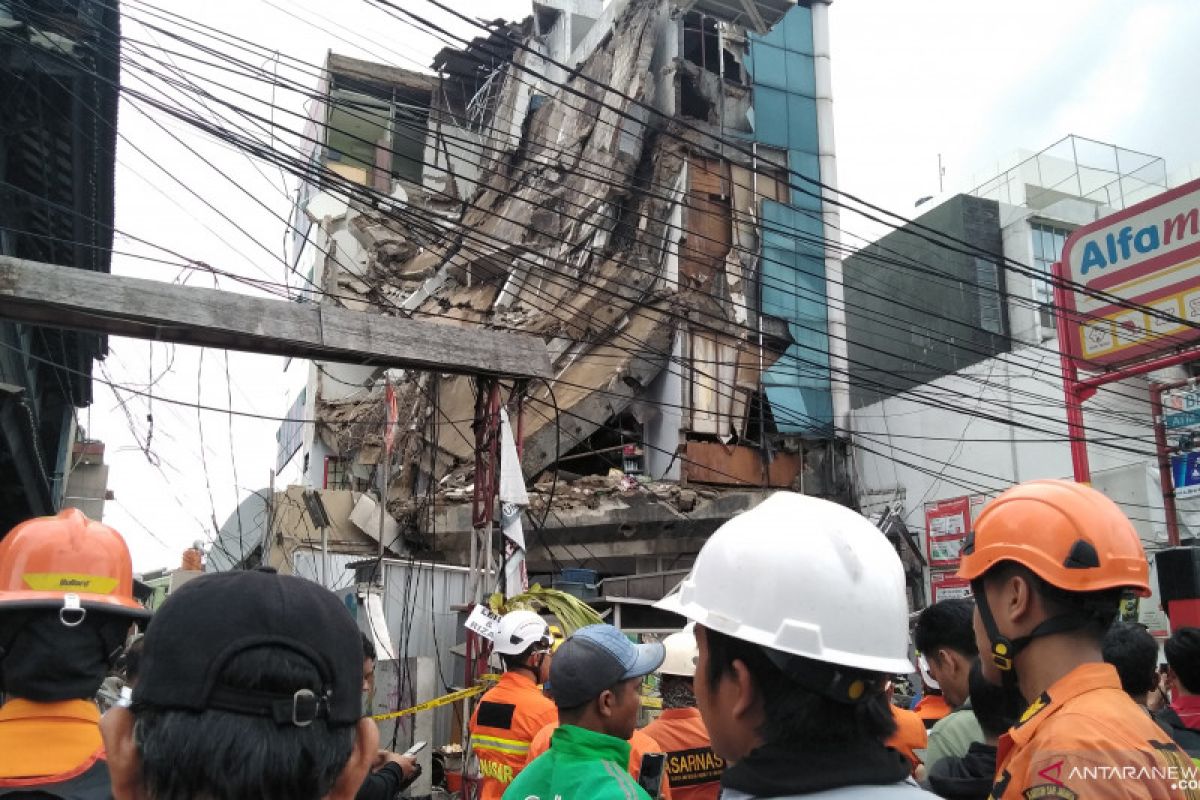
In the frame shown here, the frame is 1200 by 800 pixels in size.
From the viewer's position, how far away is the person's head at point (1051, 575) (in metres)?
2.15

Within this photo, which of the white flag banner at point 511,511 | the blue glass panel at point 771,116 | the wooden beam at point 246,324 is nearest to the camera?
the wooden beam at point 246,324

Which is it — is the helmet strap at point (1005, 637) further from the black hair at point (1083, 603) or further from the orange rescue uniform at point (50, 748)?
the orange rescue uniform at point (50, 748)

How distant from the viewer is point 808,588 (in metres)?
1.70

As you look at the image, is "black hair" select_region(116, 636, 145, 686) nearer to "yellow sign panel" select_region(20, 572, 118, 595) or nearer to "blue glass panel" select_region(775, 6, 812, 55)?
"yellow sign panel" select_region(20, 572, 118, 595)

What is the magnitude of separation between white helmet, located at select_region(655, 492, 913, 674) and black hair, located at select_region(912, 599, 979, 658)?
1658 millimetres

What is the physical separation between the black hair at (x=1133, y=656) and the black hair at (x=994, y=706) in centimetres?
63

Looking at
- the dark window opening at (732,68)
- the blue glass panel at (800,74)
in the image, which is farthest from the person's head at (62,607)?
the blue glass panel at (800,74)

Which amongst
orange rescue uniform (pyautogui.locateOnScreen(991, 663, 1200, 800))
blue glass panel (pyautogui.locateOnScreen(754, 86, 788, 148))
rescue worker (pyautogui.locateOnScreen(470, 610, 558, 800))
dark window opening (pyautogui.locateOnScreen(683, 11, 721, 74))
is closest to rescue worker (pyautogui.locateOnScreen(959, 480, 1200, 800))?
orange rescue uniform (pyautogui.locateOnScreen(991, 663, 1200, 800))

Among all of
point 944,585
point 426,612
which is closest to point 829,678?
point 426,612

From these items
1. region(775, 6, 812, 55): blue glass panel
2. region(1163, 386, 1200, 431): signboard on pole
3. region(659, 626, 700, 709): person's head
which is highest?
region(775, 6, 812, 55): blue glass panel

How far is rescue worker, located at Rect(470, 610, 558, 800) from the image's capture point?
14.9ft

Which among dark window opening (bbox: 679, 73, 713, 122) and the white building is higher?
dark window opening (bbox: 679, 73, 713, 122)

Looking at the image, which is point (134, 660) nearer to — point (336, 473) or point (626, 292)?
point (626, 292)

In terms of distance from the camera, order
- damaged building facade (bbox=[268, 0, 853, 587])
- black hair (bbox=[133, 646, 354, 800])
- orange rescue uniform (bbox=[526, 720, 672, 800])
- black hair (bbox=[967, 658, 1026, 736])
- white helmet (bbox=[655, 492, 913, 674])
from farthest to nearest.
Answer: damaged building facade (bbox=[268, 0, 853, 587])
orange rescue uniform (bbox=[526, 720, 672, 800])
black hair (bbox=[967, 658, 1026, 736])
white helmet (bbox=[655, 492, 913, 674])
black hair (bbox=[133, 646, 354, 800])
